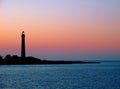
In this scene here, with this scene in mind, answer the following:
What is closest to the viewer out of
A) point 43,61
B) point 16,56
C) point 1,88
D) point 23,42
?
point 1,88

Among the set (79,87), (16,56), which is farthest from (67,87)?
(16,56)

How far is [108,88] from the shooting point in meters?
49.6

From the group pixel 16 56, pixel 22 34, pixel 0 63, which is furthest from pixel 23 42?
pixel 0 63

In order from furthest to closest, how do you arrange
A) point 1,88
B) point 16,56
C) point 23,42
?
point 16,56 → point 23,42 → point 1,88

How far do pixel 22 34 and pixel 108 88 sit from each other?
67915 mm

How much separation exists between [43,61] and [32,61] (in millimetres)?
16109

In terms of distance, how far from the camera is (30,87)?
5075cm

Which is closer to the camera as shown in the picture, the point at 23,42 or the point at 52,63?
the point at 23,42

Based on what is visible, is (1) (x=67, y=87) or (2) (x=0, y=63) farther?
(2) (x=0, y=63)

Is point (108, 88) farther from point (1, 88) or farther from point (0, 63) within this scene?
point (0, 63)

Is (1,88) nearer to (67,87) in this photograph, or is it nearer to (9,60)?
(67,87)

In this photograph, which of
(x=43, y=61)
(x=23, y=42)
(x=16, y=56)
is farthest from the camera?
(x=43, y=61)

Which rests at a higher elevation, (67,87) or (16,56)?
(16,56)

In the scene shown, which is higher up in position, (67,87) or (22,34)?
(22,34)
